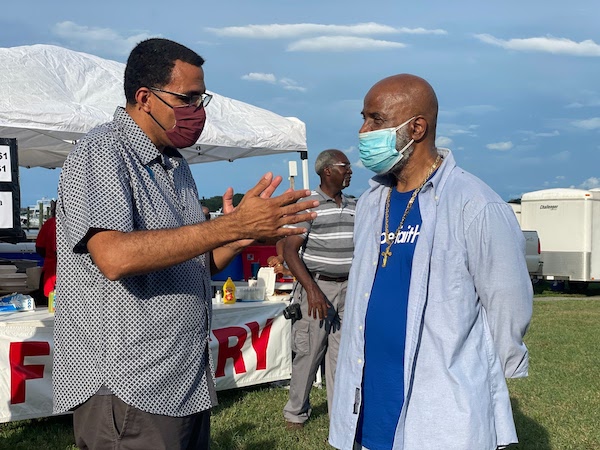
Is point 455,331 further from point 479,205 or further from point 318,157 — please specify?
point 318,157

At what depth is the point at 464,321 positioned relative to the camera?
8.74ft

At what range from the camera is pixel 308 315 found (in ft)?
20.4

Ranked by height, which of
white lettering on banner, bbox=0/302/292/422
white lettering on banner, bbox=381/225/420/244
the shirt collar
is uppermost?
the shirt collar

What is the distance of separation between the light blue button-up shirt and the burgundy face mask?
2.99 feet

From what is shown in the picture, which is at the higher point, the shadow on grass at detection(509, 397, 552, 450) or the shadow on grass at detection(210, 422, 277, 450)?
the shadow on grass at detection(210, 422, 277, 450)

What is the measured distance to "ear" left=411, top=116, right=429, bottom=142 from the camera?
9.55 feet

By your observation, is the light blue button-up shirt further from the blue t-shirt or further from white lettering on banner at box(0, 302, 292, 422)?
white lettering on banner at box(0, 302, 292, 422)

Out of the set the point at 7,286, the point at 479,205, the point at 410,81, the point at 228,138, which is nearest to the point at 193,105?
the point at 410,81

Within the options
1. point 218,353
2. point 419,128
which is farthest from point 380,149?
point 218,353

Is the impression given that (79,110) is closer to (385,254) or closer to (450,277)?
(385,254)

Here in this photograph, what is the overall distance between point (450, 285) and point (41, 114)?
6.45 m

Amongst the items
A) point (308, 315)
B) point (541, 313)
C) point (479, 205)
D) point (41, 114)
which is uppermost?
point (41, 114)

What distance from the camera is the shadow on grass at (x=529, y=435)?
5.95 meters

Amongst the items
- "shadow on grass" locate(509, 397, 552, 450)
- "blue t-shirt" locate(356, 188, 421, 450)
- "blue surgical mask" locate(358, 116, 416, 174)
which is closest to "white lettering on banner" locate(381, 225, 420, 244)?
"blue t-shirt" locate(356, 188, 421, 450)
